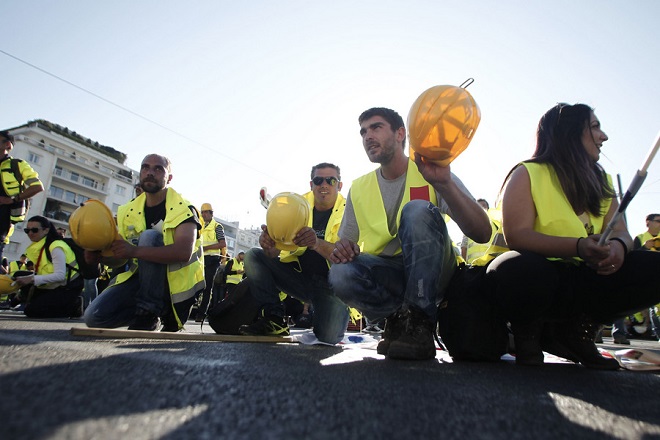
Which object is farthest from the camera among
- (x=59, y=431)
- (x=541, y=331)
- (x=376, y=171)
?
(x=376, y=171)

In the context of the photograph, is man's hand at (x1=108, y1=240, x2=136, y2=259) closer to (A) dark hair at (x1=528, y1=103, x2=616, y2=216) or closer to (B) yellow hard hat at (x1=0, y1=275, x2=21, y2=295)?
(A) dark hair at (x1=528, y1=103, x2=616, y2=216)

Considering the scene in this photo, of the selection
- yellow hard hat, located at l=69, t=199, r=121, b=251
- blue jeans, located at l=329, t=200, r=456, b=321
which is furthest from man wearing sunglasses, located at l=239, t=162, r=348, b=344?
yellow hard hat, located at l=69, t=199, r=121, b=251

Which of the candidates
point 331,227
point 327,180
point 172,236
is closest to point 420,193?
point 331,227

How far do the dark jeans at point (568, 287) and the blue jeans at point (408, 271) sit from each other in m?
0.27

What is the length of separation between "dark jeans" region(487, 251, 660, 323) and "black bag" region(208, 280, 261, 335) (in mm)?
1907

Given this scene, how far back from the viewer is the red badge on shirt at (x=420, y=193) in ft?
7.51

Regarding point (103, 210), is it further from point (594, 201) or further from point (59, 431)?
point (594, 201)

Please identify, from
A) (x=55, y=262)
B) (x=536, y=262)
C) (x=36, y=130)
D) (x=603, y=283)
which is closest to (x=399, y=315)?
(x=536, y=262)

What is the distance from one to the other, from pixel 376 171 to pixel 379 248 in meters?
0.57

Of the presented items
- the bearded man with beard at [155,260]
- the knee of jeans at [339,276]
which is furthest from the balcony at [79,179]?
the knee of jeans at [339,276]

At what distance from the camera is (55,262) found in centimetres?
480

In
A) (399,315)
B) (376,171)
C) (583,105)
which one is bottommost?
(399,315)

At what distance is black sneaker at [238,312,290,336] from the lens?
274cm

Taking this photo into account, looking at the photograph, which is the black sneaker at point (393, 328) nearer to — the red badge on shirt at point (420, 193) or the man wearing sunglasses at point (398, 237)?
the man wearing sunglasses at point (398, 237)
